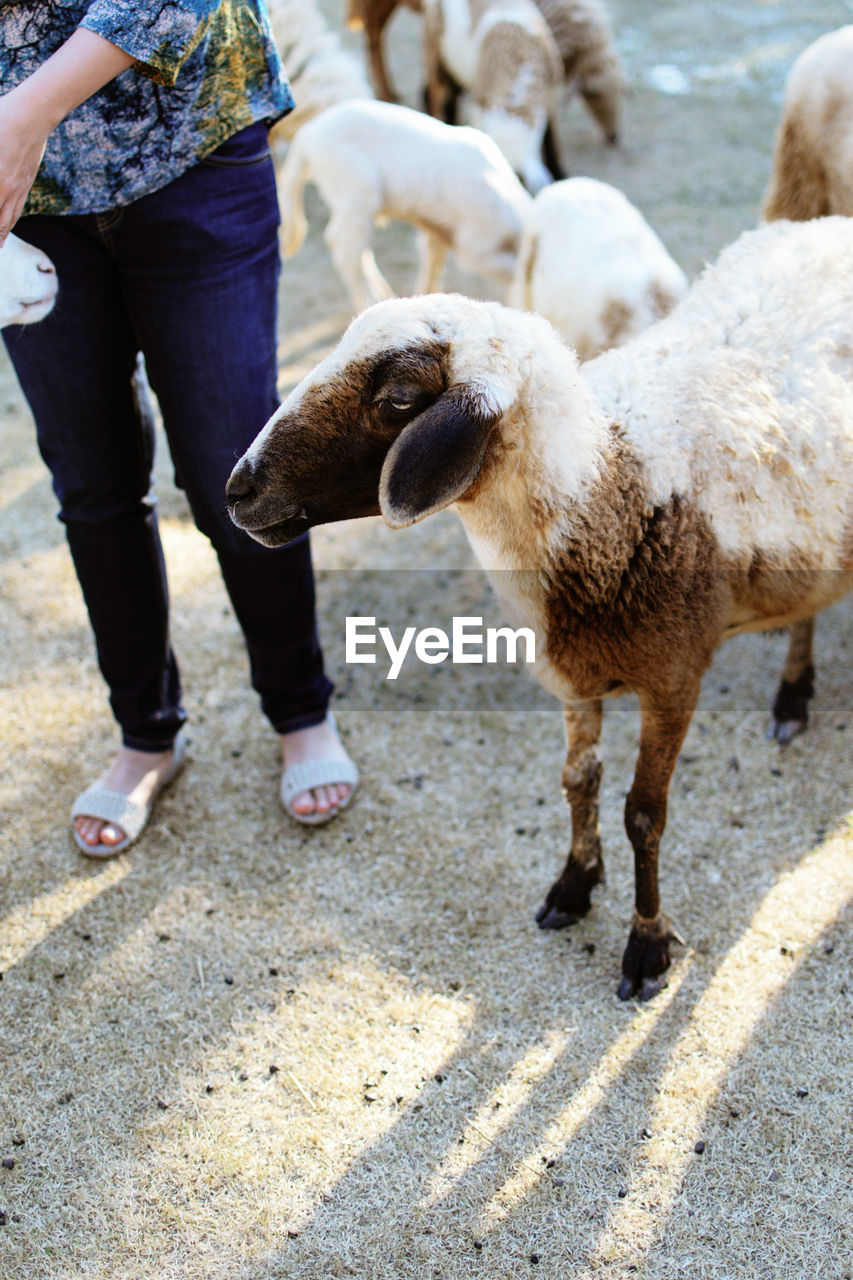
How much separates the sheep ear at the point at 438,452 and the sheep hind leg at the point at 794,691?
1.68 meters

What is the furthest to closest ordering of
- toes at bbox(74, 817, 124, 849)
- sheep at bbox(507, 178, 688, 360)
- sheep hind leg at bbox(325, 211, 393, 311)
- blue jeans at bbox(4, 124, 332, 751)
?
sheep hind leg at bbox(325, 211, 393, 311)
sheep at bbox(507, 178, 688, 360)
toes at bbox(74, 817, 124, 849)
blue jeans at bbox(4, 124, 332, 751)

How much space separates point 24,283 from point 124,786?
138 cm

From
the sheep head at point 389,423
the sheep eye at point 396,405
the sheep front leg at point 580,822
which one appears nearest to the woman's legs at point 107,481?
the sheep head at point 389,423

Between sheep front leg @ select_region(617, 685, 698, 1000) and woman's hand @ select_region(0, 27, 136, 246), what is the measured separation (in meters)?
1.50

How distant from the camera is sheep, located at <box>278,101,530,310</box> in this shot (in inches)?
158

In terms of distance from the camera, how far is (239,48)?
193 centimetres

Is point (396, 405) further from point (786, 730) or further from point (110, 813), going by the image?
point (786, 730)

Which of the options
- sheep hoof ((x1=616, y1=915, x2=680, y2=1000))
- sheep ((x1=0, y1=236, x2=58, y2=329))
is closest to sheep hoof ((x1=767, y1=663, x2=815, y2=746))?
sheep hoof ((x1=616, y1=915, x2=680, y2=1000))

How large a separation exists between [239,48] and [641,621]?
135cm

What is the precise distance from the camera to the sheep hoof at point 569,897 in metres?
Answer: 2.49

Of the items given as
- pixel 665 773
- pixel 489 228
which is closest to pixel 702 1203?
pixel 665 773

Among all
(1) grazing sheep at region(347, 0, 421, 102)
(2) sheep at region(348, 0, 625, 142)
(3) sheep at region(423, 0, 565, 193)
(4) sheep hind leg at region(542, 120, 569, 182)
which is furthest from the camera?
(1) grazing sheep at region(347, 0, 421, 102)

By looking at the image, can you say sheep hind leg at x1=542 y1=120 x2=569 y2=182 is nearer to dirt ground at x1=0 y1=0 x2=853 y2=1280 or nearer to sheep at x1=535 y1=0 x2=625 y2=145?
sheep at x1=535 y1=0 x2=625 y2=145

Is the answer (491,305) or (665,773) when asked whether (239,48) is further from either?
(665,773)
